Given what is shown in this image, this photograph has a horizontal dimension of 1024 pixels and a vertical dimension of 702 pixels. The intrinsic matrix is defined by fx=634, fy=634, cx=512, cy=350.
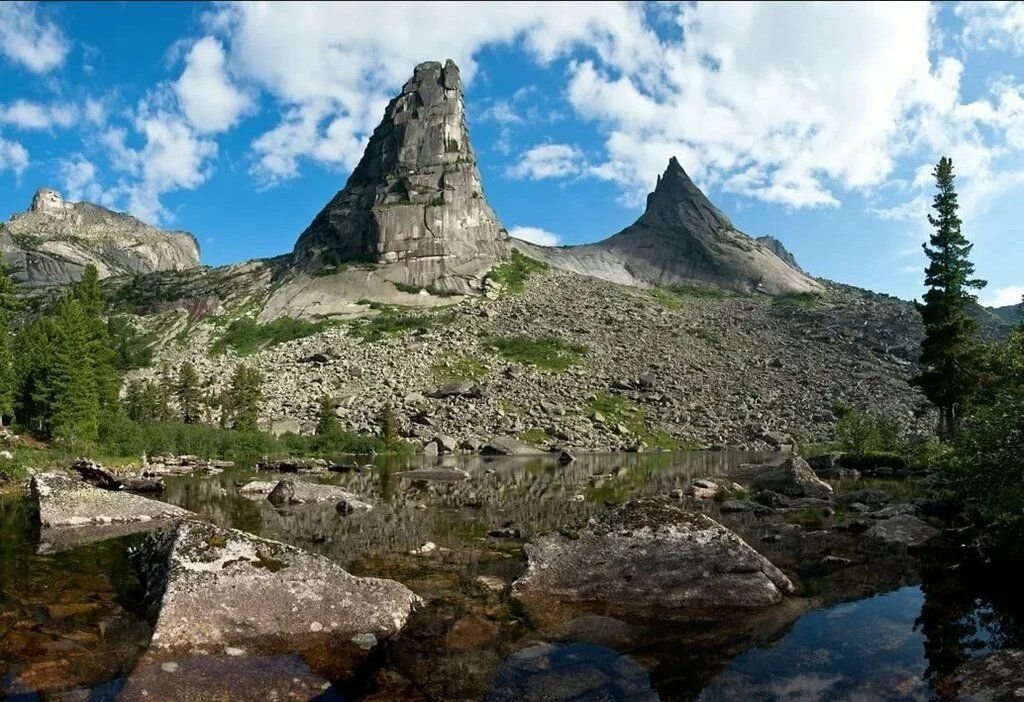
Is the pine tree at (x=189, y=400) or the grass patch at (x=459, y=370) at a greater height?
the grass patch at (x=459, y=370)

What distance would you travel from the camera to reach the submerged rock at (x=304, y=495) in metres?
30.2

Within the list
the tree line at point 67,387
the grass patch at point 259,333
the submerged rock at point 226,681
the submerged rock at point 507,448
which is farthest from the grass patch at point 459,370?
the submerged rock at point 226,681

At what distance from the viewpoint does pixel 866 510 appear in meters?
26.0

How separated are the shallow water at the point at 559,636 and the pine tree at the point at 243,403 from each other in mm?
55605

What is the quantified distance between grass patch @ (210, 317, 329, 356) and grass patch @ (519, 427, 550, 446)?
63.5 meters

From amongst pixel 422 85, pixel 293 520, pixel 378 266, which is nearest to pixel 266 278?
pixel 378 266

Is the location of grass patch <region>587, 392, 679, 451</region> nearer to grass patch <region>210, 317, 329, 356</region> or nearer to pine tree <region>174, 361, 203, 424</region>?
pine tree <region>174, 361, 203, 424</region>

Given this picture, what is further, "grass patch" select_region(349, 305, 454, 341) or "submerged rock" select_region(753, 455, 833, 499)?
"grass patch" select_region(349, 305, 454, 341)

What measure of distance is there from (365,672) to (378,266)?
160 metres

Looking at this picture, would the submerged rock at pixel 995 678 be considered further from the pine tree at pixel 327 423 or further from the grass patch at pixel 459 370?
the grass patch at pixel 459 370

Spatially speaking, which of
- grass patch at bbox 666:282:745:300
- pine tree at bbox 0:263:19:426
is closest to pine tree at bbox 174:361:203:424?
pine tree at bbox 0:263:19:426

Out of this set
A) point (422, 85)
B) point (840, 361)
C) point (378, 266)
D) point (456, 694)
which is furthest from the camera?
point (422, 85)

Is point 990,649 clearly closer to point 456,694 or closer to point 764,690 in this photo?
point 764,690

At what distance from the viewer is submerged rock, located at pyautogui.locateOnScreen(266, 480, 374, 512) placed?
30219 millimetres
